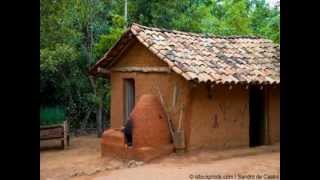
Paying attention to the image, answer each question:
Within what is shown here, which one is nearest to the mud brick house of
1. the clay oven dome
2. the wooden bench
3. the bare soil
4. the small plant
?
the clay oven dome

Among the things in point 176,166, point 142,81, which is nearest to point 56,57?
point 142,81

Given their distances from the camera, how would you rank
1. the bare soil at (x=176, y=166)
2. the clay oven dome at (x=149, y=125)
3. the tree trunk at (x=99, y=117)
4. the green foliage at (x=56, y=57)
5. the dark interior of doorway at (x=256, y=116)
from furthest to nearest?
the tree trunk at (x=99, y=117) < the green foliage at (x=56, y=57) < the dark interior of doorway at (x=256, y=116) < the clay oven dome at (x=149, y=125) < the bare soil at (x=176, y=166)

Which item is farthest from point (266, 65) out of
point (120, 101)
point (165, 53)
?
point (120, 101)

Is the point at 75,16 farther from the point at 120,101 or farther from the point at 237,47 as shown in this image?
the point at 237,47

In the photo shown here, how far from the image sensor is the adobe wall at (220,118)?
11.8 m

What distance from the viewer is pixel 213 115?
12.1 m

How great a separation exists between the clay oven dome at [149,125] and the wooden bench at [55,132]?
10.9 ft

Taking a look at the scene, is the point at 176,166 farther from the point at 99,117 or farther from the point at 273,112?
the point at 99,117

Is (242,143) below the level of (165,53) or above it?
below

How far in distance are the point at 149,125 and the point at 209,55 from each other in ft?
9.31

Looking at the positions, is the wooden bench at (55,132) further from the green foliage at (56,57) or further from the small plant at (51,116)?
the green foliage at (56,57)

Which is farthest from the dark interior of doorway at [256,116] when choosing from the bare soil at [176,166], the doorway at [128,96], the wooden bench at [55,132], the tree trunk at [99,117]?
the wooden bench at [55,132]

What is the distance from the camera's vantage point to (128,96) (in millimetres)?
13562
